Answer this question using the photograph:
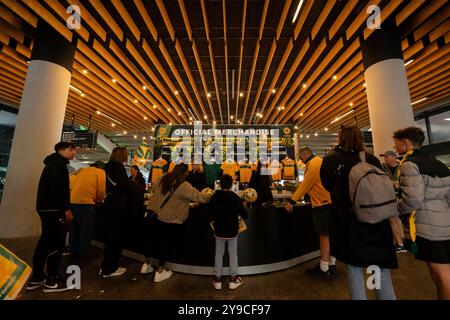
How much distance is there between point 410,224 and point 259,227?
176cm

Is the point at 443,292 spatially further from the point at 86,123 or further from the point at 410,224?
the point at 86,123

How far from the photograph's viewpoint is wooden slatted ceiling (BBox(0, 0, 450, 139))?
13.8ft

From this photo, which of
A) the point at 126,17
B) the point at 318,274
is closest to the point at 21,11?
the point at 126,17

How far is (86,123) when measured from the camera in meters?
10.6

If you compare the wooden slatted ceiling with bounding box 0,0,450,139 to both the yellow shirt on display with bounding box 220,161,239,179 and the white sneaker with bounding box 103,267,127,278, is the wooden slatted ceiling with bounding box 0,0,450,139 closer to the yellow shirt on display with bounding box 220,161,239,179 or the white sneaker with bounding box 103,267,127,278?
the yellow shirt on display with bounding box 220,161,239,179

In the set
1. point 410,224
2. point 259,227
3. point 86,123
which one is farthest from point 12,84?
point 410,224

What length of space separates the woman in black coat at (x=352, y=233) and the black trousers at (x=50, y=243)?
2.97 meters

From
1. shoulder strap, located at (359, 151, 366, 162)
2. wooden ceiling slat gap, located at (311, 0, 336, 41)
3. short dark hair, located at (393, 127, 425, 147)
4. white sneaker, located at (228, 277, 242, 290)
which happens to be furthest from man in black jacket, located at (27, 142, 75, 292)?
wooden ceiling slat gap, located at (311, 0, 336, 41)

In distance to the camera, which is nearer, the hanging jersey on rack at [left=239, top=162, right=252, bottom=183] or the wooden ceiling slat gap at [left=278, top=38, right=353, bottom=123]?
the wooden ceiling slat gap at [left=278, top=38, right=353, bottom=123]

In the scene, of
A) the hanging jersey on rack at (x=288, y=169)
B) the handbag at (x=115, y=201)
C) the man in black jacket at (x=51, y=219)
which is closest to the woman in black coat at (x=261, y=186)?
the handbag at (x=115, y=201)

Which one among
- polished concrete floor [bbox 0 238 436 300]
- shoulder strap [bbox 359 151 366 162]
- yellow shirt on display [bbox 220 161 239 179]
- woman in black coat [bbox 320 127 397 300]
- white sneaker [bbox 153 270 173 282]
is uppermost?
yellow shirt on display [bbox 220 161 239 179]

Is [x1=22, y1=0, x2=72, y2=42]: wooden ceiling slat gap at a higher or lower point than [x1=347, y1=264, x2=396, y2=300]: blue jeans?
higher

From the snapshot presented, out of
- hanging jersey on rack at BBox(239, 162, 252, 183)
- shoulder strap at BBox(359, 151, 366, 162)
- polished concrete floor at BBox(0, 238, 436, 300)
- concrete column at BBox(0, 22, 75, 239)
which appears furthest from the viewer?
hanging jersey on rack at BBox(239, 162, 252, 183)

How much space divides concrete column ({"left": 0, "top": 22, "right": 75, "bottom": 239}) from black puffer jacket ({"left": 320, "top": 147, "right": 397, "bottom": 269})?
578cm
